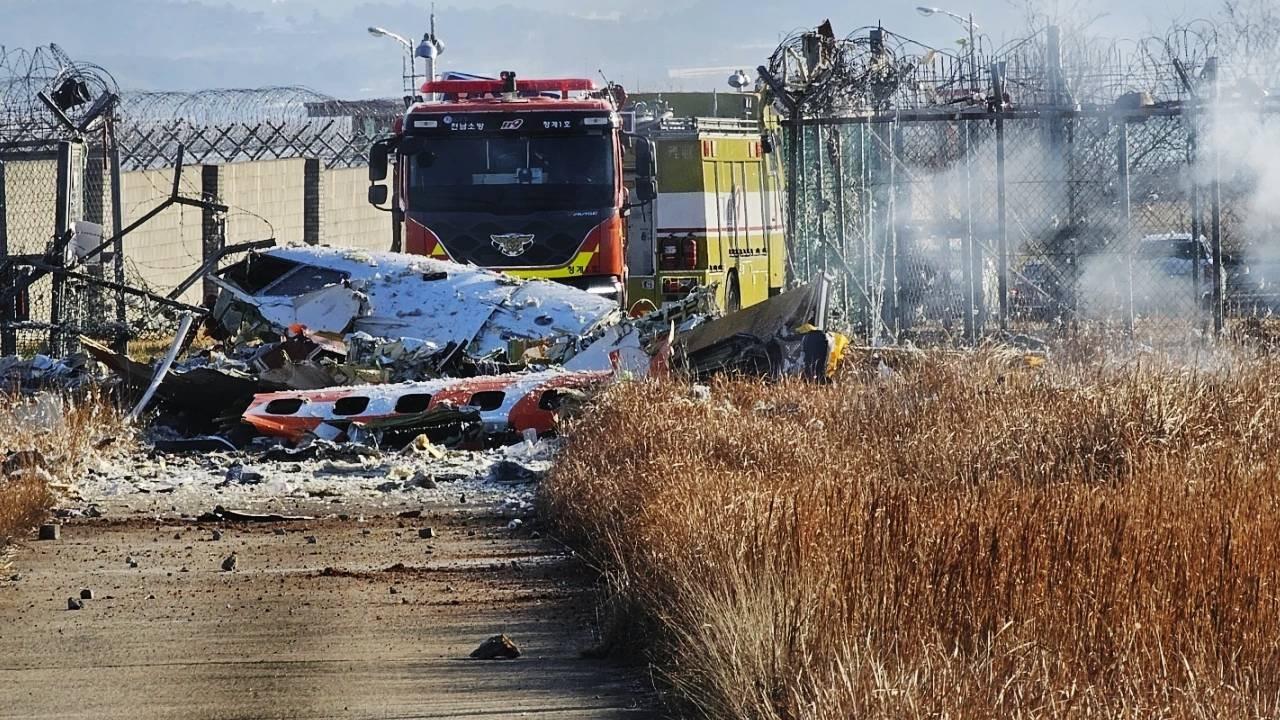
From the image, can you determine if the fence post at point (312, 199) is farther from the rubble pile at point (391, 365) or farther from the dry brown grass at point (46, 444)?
the dry brown grass at point (46, 444)

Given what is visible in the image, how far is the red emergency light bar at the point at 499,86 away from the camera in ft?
72.3

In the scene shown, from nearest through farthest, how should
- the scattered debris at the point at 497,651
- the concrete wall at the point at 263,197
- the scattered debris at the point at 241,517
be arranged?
the scattered debris at the point at 497,651
the scattered debris at the point at 241,517
the concrete wall at the point at 263,197

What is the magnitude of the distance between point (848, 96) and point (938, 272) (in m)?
2.06

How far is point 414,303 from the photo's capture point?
18.6 meters

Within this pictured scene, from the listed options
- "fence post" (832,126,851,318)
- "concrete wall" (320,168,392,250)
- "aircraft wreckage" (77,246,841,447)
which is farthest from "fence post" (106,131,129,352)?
"concrete wall" (320,168,392,250)

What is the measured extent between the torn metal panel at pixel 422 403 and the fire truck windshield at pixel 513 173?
15.7 ft

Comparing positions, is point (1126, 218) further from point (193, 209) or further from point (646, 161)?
point (193, 209)

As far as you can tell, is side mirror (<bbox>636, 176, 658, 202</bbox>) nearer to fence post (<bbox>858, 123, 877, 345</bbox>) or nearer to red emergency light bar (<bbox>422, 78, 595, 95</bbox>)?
fence post (<bbox>858, 123, 877, 345</bbox>)

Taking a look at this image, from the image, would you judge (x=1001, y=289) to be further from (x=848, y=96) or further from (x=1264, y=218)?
(x=1264, y=218)

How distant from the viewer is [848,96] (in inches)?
764

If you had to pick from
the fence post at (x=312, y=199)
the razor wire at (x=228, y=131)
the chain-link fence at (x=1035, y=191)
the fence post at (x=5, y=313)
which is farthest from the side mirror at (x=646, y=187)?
the fence post at (x=312, y=199)

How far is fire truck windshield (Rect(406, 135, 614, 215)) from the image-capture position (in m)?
20.5

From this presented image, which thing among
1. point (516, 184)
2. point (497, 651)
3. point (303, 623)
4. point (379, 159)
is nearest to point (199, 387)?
point (379, 159)

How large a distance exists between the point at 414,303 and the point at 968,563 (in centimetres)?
1245
